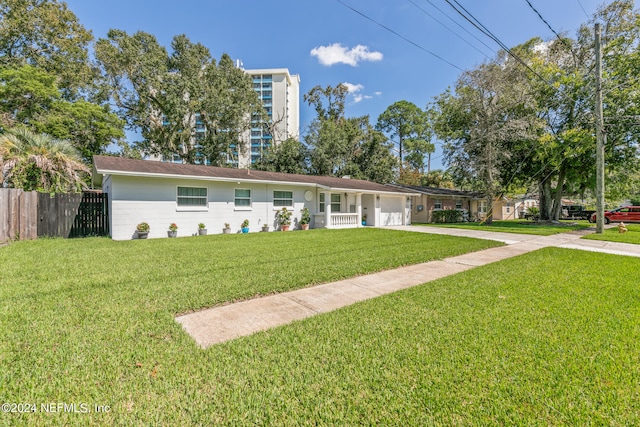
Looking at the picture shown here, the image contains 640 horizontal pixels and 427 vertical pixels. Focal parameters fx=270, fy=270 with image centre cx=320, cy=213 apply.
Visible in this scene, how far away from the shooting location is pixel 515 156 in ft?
69.1

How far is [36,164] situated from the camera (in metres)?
11.4

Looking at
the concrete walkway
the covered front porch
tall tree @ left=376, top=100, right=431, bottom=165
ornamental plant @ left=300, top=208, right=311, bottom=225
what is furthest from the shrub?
tall tree @ left=376, top=100, right=431, bottom=165

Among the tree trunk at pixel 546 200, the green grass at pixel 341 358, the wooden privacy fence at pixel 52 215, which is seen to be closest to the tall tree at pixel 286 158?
the wooden privacy fence at pixel 52 215

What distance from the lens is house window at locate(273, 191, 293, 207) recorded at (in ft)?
48.8

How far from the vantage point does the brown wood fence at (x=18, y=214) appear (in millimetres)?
9148

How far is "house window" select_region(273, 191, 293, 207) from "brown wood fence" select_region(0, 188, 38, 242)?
936 centimetres

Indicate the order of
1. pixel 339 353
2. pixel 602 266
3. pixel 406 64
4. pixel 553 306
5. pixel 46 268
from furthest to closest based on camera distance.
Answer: pixel 406 64 < pixel 602 266 < pixel 46 268 < pixel 553 306 < pixel 339 353

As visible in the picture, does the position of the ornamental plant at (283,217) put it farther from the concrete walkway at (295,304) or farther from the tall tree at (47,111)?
the tall tree at (47,111)

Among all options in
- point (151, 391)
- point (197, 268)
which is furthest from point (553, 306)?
point (197, 268)

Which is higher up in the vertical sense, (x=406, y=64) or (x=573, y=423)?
(x=406, y=64)

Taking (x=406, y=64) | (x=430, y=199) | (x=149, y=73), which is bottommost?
(x=430, y=199)

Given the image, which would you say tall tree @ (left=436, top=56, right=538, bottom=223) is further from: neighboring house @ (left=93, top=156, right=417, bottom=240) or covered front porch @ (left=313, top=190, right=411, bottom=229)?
neighboring house @ (left=93, top=156, right=417, bottom=240)

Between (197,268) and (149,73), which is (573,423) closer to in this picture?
(197,268)

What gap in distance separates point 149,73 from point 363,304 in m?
28.6
